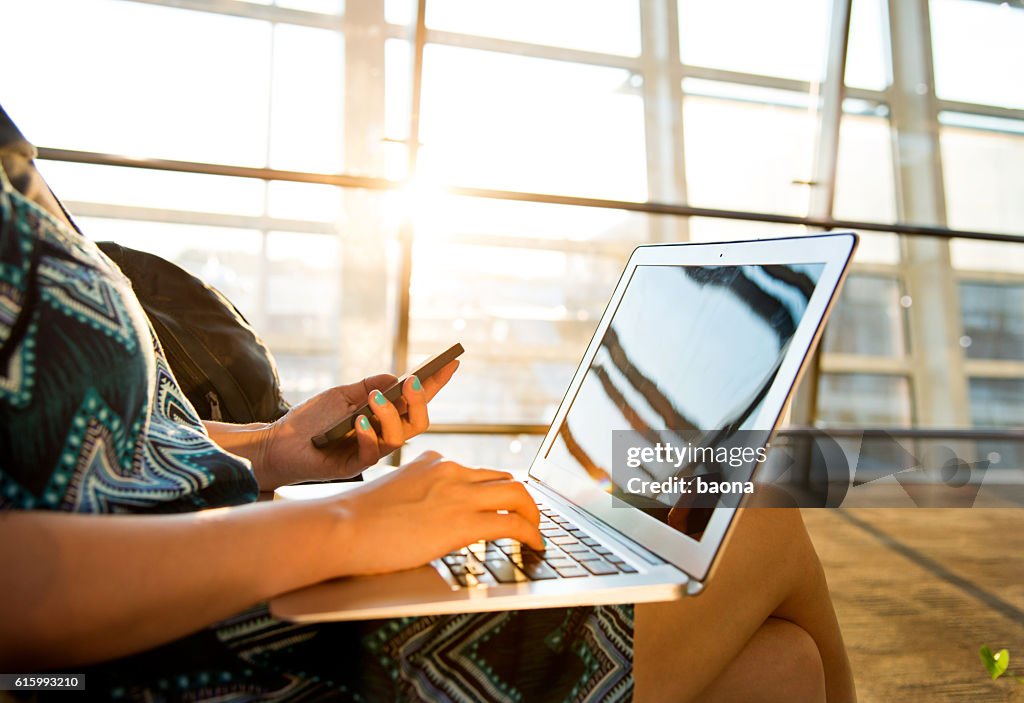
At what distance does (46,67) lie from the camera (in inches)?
92.0

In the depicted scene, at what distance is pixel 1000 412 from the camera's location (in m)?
3.73

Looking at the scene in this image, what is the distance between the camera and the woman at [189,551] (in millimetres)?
439

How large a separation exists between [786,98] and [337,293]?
207 cm

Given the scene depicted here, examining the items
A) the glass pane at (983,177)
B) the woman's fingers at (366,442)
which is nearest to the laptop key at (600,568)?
the woman's fingers at (366,442)

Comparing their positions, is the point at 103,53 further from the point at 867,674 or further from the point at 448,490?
the point at 867,674

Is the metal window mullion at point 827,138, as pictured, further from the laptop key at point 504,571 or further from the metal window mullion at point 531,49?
the laptop key at point 504,571

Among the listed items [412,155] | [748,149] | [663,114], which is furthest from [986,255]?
[412,155]

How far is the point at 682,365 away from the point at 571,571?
254 mm

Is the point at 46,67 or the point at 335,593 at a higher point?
the point at 46,67

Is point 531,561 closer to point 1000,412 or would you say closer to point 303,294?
point 303,294

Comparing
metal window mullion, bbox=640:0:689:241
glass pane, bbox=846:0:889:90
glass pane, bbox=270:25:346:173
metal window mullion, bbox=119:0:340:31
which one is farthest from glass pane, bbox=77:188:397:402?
glass pane, bbox=846:0:889:90

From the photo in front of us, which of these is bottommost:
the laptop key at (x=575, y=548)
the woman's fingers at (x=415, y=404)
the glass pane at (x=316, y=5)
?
the laptop key at (x=575, y=548)

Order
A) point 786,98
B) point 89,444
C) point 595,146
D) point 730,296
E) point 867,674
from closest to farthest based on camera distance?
point 89,444 → point 730,296 → point 867,674 → point 595,146 → point 786,98

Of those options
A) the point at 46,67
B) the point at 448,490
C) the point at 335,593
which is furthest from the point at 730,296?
the point at 46,67
